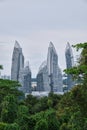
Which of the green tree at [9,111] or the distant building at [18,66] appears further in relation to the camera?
the distant building at [18,66]

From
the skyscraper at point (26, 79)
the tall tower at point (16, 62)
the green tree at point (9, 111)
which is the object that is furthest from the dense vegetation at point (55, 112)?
the tall tower at point (16, 62)

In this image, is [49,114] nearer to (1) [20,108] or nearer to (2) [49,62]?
(1) [20,108]

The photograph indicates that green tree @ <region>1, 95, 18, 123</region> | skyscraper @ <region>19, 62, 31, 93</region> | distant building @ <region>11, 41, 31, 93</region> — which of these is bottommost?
green tree @ <region>1, 95, 18, 123</region>

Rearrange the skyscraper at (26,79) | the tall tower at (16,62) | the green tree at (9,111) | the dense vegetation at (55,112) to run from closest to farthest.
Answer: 1. the dense vegetation at (55,112)
2. the green tree at (9,111)
3. the skyscraper at (26,79)
4. the tall tower at (16,62)

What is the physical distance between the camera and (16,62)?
126562mm

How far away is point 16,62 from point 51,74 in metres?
11.8

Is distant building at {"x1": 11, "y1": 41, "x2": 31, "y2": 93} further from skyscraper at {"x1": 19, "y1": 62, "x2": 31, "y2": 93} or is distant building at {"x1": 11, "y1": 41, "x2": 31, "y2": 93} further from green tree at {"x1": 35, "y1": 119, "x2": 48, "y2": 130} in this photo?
green tree at {"x1": 35, "y1": 119, "x2": 48, "y2": 130}

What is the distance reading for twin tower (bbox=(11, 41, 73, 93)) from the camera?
115m

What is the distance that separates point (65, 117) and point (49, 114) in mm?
5212

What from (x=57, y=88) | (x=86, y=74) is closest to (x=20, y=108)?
(x=86, y=74)

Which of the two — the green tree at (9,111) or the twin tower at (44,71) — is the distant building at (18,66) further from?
the green tree at (9,111)

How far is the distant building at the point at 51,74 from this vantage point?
114 m

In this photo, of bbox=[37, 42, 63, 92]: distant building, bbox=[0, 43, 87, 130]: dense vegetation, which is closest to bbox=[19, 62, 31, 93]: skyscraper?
bbox=[37, 42, 63, 92]: distant building

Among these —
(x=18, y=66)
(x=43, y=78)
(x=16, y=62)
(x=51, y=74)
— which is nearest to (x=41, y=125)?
(x=43, y=78)
